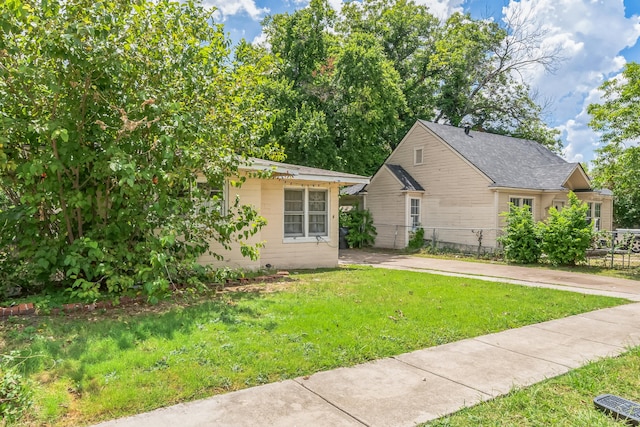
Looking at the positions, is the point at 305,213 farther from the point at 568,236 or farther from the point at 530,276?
the point at 568,236

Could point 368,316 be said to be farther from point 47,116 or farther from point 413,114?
point 413,114

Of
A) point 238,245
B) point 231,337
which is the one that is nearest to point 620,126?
point 238,245

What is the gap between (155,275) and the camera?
6246mm

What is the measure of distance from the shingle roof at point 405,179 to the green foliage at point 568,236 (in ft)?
23.0

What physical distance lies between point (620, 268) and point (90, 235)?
1429 centimetres

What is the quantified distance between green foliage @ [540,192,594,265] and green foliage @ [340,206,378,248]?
8.72 metres

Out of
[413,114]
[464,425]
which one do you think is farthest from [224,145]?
[413,114]

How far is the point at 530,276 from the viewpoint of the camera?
442 inches

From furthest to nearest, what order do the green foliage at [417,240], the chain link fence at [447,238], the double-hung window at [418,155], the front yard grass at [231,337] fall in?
the double-hung window at [418,155]
the green foliage at [417,240]
the chain link fence at [447,238]
the front yard grass at [231,337]

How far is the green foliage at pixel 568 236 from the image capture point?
12.7 m

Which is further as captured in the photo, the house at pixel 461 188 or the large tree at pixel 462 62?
the large tree at pixel 462 62

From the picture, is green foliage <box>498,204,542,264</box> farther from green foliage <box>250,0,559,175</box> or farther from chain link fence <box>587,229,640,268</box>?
green foliage <box>250,0,559,175</box>

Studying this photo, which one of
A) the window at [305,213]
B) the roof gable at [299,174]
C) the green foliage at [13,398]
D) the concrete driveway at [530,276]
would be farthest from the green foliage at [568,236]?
the green foliage at [13,398]

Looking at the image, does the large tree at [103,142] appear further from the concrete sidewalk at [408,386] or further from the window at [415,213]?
the window at [415,213]
